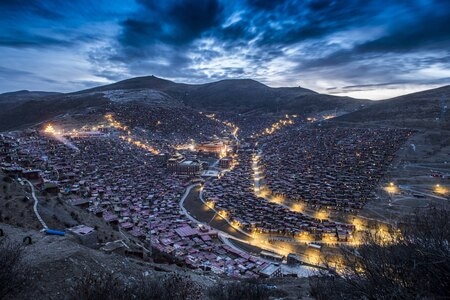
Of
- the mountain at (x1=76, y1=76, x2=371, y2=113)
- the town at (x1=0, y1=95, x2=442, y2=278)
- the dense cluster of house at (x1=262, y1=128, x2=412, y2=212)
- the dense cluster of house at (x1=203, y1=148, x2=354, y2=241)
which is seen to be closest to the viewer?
the town at (x1=0, y1=95, x2=442, y2=278)

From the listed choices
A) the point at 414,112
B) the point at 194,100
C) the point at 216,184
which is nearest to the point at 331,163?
the point at 216,184

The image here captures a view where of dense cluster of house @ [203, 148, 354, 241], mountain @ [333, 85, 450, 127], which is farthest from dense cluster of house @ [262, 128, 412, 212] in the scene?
mountain @ [333, 85, 450, 127]

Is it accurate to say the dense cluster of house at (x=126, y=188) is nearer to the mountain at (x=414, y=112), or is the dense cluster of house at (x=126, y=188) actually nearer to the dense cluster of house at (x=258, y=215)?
the dense cluster of house at (x=258, y=215)

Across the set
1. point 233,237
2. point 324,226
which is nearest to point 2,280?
point 233,237

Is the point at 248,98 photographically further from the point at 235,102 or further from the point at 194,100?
the point at 194,100

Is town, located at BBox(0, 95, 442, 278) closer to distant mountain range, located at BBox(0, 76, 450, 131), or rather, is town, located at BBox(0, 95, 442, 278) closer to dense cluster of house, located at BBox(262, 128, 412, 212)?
dense cluster of house, located at BBox(262, 128, 412, 212)

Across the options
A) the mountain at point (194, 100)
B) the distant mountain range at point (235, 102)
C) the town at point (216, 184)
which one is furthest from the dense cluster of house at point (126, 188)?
the distant mountain range at point (235, 102)

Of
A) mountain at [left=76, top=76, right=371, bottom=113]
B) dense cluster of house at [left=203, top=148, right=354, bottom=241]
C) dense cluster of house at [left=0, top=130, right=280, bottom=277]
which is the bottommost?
dense cluster of house at [left=203, top=148, right=354, bottom=241]

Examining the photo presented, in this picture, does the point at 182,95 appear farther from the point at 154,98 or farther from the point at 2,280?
the point at 2,280
